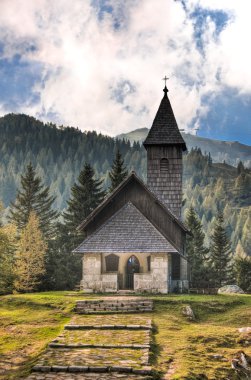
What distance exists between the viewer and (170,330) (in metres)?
21.3

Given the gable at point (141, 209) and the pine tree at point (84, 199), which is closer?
the gable at point (141, 209)

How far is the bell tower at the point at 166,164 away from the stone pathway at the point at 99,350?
54.1 ft

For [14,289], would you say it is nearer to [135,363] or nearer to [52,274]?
[52,274]

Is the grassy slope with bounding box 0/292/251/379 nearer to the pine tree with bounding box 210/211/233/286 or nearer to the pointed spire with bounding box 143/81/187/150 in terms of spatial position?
the pointed spire with bounding box 143/81/187/150

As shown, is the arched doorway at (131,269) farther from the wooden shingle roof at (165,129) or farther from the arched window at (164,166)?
the wooden shingle roof at (165,129)

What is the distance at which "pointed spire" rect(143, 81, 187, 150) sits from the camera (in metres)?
39.9

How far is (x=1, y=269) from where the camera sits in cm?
3650

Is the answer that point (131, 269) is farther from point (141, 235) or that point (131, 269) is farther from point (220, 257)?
point (220, 257)

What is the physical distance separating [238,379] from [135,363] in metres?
3.39

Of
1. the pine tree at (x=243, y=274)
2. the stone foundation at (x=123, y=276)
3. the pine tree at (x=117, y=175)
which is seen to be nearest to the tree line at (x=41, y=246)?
the pine tree at (x=117, y=175)

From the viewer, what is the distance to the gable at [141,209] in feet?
116

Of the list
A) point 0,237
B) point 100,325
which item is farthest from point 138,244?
point 100,325

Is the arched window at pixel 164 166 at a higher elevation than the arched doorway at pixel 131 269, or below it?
higher

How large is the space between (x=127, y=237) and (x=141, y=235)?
0.92 meters
